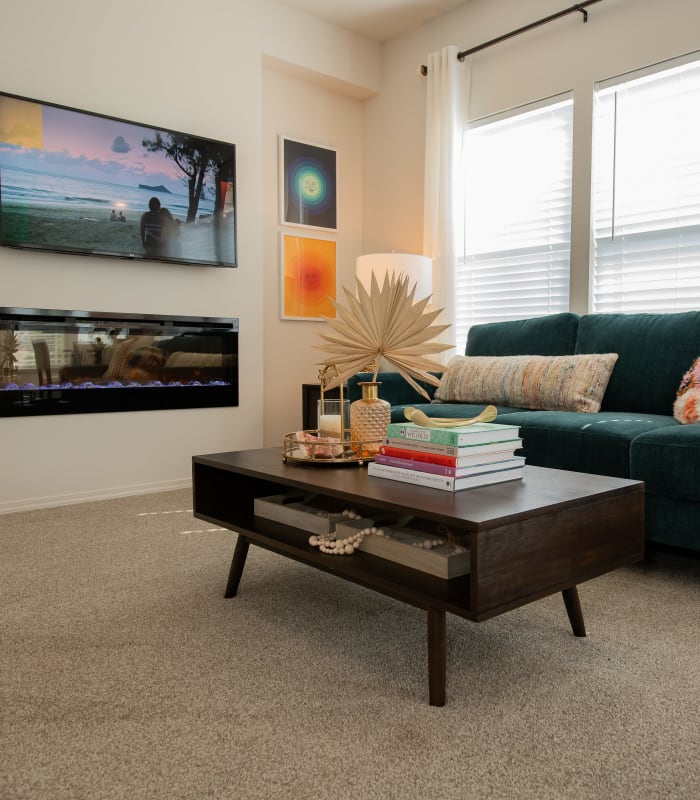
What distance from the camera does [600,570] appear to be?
136 centimetres

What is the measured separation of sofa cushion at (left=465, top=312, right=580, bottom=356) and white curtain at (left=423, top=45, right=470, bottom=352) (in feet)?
1.49

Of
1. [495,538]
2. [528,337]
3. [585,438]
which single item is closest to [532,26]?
[528,337]

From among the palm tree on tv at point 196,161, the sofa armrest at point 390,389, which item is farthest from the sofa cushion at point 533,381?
the palm tree on tv at point 196,161

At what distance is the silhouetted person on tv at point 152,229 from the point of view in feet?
11.0

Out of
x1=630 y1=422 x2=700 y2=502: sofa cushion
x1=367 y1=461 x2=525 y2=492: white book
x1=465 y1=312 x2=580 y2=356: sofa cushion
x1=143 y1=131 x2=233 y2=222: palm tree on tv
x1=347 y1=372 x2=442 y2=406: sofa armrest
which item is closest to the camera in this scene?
x1=367 y1=461 x2=525 y2=492: white book

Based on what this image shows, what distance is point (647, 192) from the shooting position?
3.24m

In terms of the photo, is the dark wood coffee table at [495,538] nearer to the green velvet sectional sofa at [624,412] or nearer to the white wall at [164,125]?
the green velvet sectional sofa at [624,412]

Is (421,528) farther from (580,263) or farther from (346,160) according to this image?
(346,160)

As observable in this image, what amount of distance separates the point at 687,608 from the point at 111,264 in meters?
2.82

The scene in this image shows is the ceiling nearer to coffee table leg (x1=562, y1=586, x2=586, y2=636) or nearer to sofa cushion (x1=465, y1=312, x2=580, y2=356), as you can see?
sofa cushion (x1=465, y1=312, x2=580, y2=356)

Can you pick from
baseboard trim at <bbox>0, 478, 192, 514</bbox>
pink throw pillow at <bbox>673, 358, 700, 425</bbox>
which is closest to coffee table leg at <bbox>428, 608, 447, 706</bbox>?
pink throw pillow at <bbox>673, 358, 700, 425</bbox>

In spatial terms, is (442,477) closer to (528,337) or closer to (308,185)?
(528,337)

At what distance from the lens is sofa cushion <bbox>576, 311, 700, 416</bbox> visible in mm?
2725

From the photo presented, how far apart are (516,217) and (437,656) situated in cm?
304
